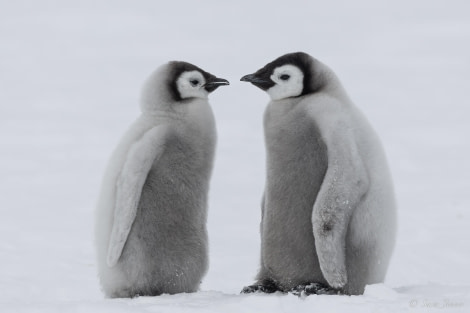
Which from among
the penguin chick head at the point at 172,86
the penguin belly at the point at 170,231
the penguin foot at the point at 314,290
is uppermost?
the penguin chick head at the point at 172,86

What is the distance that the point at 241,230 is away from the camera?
8.51 m

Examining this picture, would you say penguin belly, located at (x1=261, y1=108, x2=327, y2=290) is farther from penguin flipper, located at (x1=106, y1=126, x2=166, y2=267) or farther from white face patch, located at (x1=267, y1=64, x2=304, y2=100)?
penguin flipper, located at (x1=106, y1=126, x2=166, y2=267)

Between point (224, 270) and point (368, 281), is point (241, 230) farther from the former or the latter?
point (368, 281)

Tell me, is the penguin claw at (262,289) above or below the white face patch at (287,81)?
below

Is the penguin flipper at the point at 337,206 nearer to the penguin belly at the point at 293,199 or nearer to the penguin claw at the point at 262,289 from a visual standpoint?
the penguin belly at the point at 293,199

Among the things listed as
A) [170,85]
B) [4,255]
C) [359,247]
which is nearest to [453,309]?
[359,247]

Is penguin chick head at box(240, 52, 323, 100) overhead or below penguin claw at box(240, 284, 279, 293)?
overhead

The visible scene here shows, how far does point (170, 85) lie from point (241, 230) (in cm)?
376

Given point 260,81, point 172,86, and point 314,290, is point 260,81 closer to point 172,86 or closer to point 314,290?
point 172,86

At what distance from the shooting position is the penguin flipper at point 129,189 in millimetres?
4555

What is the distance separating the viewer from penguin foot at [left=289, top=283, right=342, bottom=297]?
4363 millimetres

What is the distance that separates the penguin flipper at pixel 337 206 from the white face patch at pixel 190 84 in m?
0.92

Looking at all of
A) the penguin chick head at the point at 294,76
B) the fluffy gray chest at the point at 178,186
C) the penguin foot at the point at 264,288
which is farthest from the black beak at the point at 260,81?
the penguin foot at the point at 264,288

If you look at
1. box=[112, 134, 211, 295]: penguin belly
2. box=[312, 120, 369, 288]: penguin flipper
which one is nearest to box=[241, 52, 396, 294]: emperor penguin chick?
box=[312, 120, 369, 288]: penguin flipper
